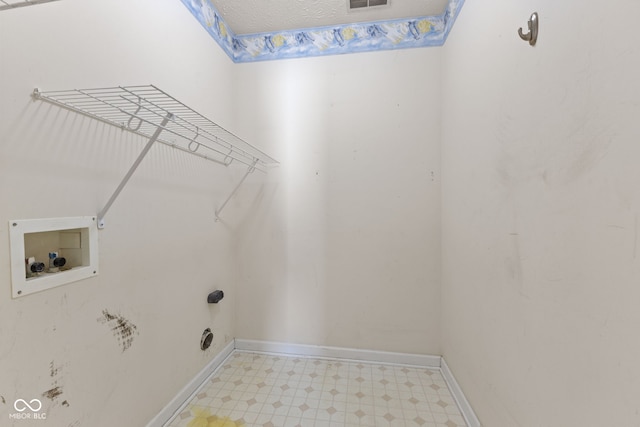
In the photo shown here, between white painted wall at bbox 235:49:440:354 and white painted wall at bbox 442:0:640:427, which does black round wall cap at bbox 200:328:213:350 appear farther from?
white painted wall at bbox 442:0:640:427

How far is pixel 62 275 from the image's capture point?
2.90 feet

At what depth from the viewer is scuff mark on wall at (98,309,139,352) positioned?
1.07 m

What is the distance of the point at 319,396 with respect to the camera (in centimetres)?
161

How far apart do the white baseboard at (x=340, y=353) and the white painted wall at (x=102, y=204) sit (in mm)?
468

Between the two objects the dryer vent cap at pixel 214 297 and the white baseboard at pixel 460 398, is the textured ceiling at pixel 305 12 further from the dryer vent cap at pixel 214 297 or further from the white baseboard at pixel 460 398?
the white baseboard at pixel 460 398

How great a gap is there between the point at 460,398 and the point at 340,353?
0.82 m

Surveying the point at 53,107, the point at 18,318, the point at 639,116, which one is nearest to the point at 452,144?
the point at 639,116

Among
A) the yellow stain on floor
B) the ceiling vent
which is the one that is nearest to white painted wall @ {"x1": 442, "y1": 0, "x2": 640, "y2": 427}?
the ceiling vent

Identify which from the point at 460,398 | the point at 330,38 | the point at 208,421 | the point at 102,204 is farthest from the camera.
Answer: the point at 330,38

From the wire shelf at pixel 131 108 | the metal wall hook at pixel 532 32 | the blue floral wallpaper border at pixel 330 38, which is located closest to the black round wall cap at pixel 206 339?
the wire shelf at pixel 131 108

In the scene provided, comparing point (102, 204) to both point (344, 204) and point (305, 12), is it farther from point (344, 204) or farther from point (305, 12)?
point (305, 12)

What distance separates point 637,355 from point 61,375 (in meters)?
1.57

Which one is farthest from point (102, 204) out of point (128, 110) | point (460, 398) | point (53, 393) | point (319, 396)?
point (460, 398)

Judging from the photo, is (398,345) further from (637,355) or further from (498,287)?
(637,355)
